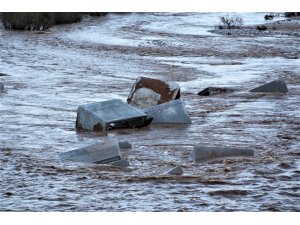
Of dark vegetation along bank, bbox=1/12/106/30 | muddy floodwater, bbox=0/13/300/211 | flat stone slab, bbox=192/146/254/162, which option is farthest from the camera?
dark vegetation along bank, bbox=1/12/106/30

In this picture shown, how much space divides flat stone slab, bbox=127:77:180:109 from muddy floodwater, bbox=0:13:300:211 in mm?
342

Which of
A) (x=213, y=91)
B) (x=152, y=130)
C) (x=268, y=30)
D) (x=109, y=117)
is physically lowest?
(x=268, y=30)

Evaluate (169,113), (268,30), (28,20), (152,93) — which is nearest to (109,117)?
(169,113)

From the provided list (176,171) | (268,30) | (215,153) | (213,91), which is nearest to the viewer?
(176,171)

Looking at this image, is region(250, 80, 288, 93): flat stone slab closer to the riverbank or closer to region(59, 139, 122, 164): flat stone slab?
region(59, 139, 122, 164): flat stone slab

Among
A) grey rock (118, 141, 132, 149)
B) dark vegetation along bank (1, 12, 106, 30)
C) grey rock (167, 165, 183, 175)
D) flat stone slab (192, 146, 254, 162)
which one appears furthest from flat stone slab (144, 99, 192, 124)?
dark vegetation along bank (1, 12, 106, 30)

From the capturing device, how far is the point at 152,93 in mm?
8102

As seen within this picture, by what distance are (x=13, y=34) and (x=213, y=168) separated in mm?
13876

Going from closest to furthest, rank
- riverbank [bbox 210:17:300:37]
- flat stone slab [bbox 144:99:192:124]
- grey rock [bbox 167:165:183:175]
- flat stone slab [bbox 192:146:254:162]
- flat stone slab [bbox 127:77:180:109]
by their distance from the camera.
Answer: grey rock [bbox 167:165:183:175]
flat stone slab [bbox 192:146:254:162]
flat stone slab [bbox 144:99:192:124]
flat stone slab [bbox 127:77:180:109]
riverbank [bbox 210:17:300:37]

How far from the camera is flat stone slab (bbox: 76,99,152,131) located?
689 cm

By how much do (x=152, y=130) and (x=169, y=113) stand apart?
429 mm

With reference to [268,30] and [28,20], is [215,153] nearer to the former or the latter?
[28,20]
